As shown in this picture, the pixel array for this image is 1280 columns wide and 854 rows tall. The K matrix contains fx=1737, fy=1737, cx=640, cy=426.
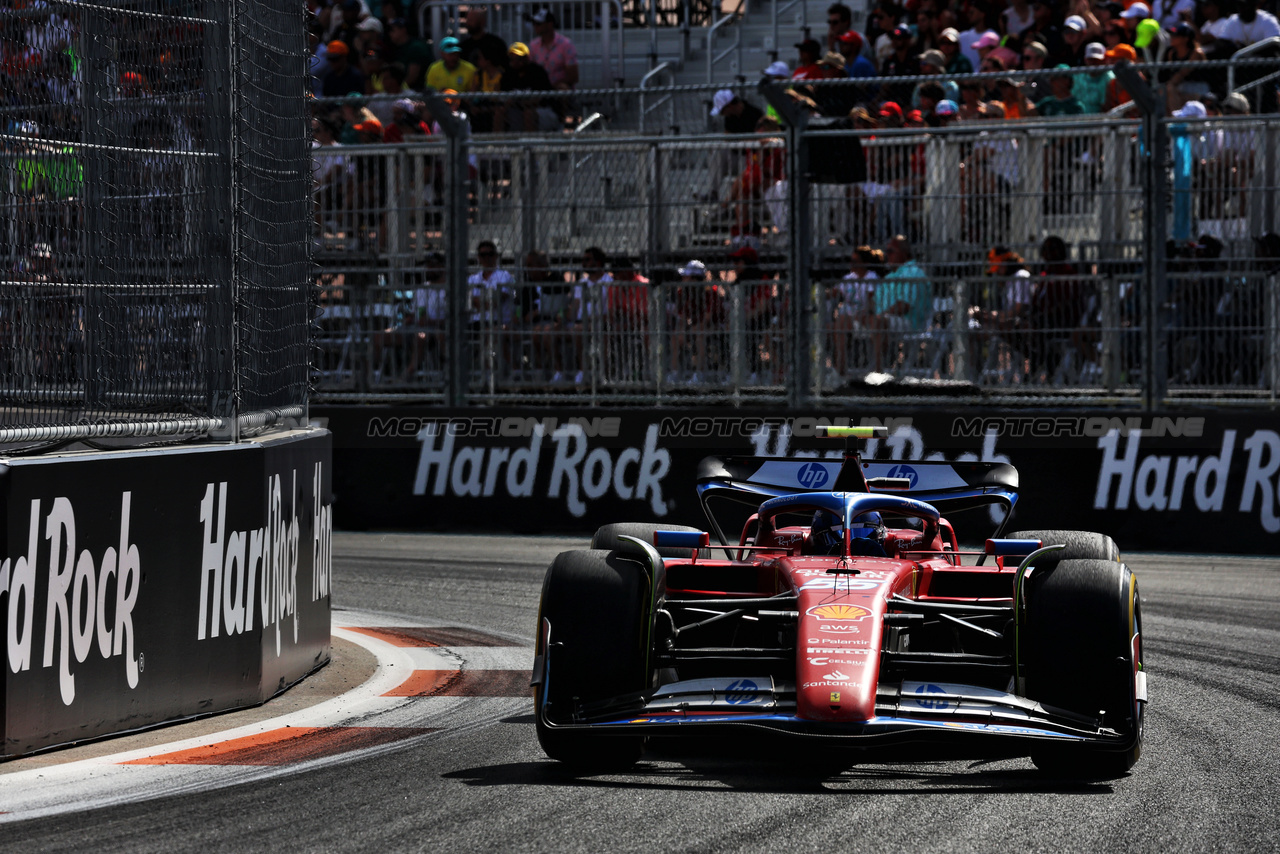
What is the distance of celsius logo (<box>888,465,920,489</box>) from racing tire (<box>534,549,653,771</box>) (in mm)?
2314

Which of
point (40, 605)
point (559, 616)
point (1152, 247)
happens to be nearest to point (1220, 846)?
point (559, 616)

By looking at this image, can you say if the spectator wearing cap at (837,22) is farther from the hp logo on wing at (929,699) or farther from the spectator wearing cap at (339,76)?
the hp logo on wing at (929,699)

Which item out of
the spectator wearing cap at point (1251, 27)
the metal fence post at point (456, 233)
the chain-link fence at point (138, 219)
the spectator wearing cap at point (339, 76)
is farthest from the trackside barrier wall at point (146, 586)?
the spectator wearing cap at point (339, 76)

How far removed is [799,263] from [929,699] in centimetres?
827

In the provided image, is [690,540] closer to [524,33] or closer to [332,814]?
[332,814]

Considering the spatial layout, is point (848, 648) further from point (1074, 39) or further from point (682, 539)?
point (1074, 39)

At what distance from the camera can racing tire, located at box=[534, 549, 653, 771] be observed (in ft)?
19.6

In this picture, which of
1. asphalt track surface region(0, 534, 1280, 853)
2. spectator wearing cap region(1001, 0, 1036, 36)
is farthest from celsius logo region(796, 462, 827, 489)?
spectator wearing cap region(1001, 0, 1036, 36)

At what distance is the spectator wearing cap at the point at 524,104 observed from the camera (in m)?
15.0

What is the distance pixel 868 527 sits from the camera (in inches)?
279

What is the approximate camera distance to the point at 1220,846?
4.95m

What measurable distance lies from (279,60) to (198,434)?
6.79 feet

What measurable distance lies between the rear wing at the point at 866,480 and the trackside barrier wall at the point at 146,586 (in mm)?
1985

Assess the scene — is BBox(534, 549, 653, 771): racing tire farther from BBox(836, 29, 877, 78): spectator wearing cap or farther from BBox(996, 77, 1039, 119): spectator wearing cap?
BBox(836, 29, 877, 78): spectator wearing cap
